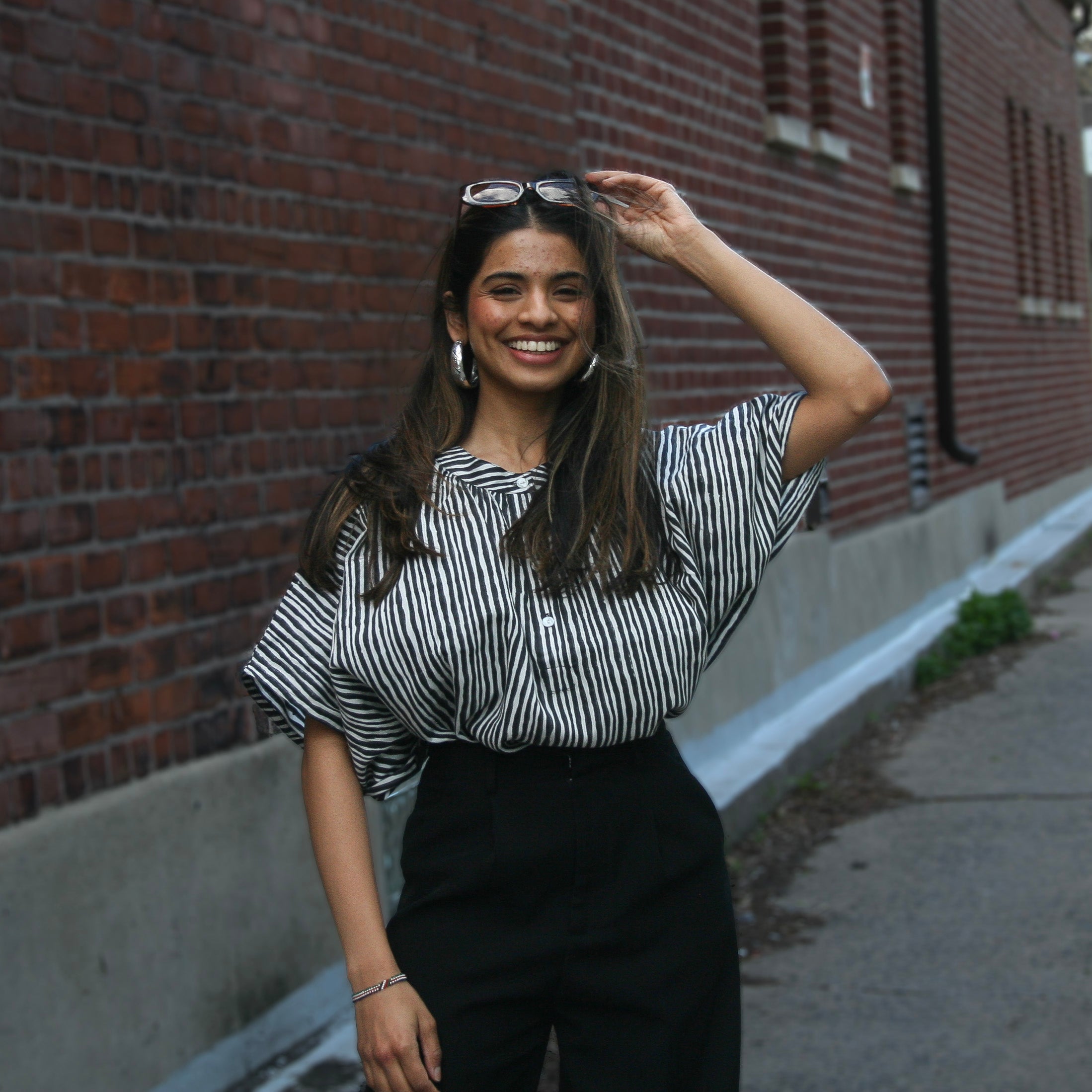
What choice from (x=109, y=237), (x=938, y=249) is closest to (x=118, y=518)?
(x=109, y=237)

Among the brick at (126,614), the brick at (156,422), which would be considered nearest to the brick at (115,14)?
the brick at (156,422)

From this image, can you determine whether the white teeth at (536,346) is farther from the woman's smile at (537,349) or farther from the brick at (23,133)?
the brick at (23,133)

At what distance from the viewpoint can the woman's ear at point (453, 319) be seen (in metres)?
2.35

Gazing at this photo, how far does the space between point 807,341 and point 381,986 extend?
3.40ft

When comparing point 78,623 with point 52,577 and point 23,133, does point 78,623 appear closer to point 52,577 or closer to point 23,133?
point 52,577

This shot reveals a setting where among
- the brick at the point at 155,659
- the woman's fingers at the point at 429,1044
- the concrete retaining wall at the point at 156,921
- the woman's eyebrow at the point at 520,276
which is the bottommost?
the concrete retaining wall at the point at 156,921

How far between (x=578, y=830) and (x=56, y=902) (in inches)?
59.4

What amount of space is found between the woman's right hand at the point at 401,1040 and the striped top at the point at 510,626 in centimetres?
31

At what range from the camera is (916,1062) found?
150 inches

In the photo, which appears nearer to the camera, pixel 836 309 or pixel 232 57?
pixel 232 57

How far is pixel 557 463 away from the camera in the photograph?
222 cm

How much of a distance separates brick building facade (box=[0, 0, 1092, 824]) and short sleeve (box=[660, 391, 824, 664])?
634 millimetres

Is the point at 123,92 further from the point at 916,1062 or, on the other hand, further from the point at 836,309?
the point at 836,309

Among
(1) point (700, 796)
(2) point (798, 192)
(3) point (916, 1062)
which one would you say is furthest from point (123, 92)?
(2) point (798, 192)
